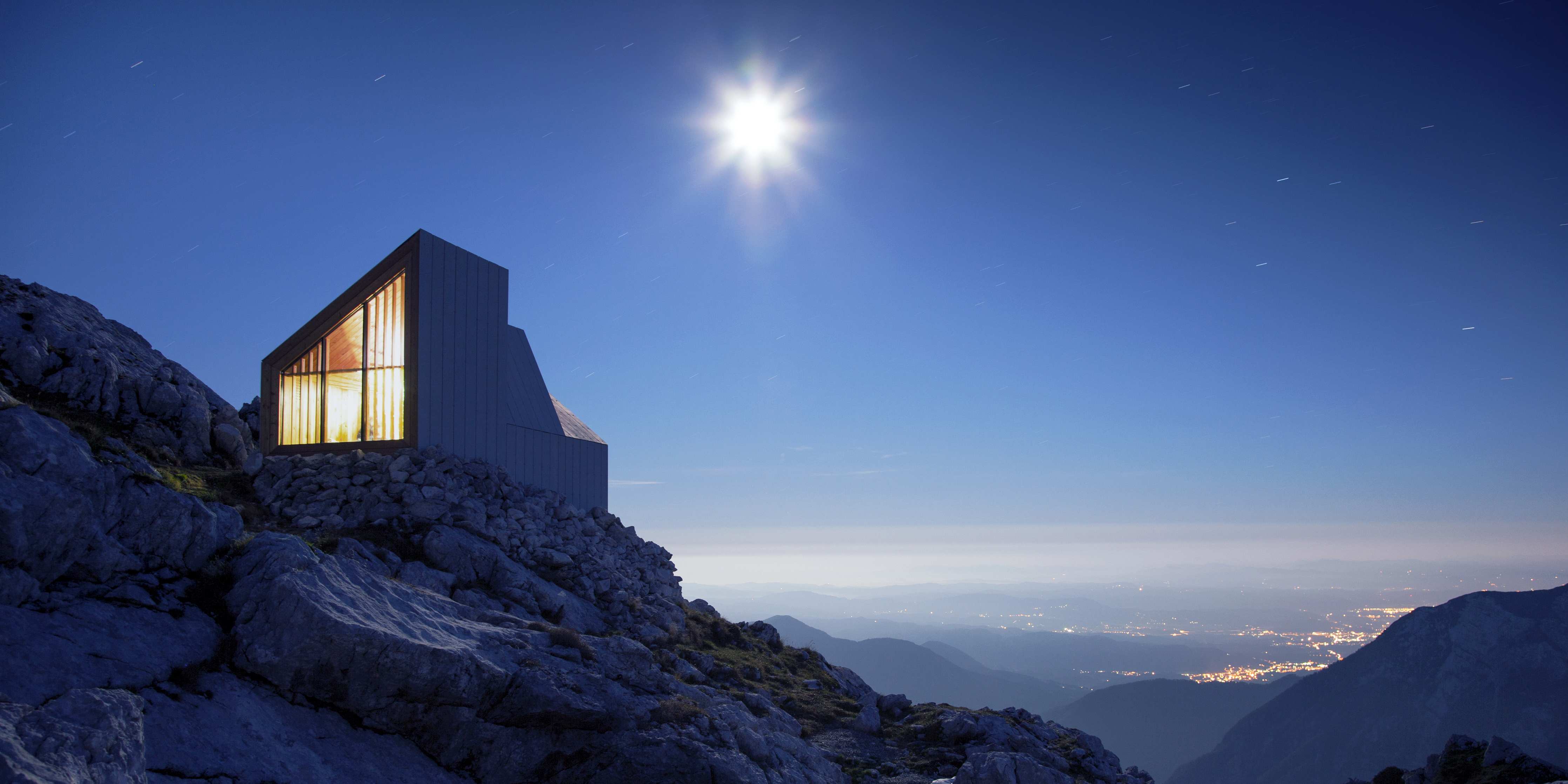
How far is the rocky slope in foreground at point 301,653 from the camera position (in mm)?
9492

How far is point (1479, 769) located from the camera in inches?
773

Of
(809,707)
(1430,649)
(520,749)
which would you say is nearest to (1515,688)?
(1430,649)

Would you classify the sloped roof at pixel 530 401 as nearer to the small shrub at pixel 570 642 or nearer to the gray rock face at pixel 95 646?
the small shrub at pixel 570 642

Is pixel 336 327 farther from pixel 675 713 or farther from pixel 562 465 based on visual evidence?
pixel 675 713

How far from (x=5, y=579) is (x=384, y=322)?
1823cm

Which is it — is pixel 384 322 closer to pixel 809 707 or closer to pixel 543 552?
pixel 543 552

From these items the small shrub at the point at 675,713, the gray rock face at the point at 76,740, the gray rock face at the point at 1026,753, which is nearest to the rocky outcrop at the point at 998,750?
the gray rock face at the point at 1026,753

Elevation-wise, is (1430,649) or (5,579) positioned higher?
(5,579)

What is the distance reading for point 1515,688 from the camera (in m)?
122

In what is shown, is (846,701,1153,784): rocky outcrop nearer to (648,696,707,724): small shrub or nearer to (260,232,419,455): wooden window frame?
(648,696,707,724): small shrub

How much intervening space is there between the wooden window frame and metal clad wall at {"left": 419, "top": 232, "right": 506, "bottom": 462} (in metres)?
0.32

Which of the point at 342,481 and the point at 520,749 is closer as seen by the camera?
the point at 520,749

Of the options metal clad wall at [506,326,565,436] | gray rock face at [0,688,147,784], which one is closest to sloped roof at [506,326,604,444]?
metal clad wall at [506,326,565,436]

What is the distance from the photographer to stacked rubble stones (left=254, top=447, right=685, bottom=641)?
21188 mm
